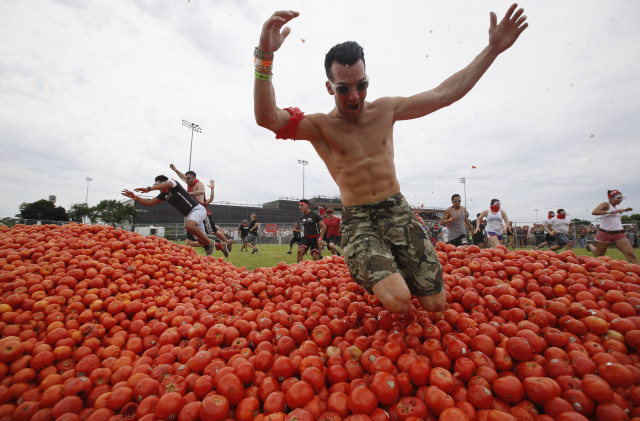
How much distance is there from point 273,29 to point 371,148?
1.47 metres

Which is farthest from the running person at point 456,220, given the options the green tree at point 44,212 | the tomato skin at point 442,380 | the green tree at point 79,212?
the green tree at point 79,212

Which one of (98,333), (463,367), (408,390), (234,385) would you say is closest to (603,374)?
(463,367)

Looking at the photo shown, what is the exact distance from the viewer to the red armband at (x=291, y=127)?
9.35 ft

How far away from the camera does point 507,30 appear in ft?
10.4

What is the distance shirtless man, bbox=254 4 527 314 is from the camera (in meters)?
2.77

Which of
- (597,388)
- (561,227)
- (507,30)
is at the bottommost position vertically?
(597,388)

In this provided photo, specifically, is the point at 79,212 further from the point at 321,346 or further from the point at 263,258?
the point at 321,346

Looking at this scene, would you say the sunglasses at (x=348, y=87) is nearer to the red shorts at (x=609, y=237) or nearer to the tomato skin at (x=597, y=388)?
the tomato skin at (x=597, y=388)

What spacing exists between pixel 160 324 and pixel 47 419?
4.23ft

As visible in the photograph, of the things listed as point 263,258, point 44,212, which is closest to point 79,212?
point 44,212

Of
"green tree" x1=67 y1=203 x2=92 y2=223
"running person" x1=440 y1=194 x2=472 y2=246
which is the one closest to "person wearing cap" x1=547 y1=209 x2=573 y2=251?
"running person" x1=440 y1=194 x2=472 y2=246

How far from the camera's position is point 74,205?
179 ft

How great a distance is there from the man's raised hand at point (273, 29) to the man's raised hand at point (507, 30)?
2294 mm

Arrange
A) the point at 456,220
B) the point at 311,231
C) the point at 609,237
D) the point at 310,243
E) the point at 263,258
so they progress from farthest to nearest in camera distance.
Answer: the point at 263,258
the point at 310,243
the point at 311,231
the point at 456,220
the point at 609,237
